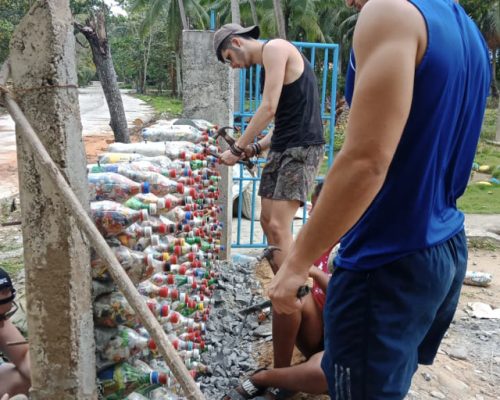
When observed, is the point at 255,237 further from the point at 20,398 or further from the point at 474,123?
the point at 474,123

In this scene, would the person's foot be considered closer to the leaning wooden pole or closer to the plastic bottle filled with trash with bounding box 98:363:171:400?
the plastic bottle filled with trash with bounding box 98:363:171:400

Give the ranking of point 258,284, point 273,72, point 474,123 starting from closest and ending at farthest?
point 474,123 < point 273,72 < point 258,284

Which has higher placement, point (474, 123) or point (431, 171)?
point (474, 123)

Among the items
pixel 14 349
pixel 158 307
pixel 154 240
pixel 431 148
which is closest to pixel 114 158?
pixel 154 240

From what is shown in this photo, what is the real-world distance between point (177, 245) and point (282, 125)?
155cm

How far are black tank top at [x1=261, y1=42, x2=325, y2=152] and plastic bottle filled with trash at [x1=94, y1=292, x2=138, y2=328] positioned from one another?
6.43 feet

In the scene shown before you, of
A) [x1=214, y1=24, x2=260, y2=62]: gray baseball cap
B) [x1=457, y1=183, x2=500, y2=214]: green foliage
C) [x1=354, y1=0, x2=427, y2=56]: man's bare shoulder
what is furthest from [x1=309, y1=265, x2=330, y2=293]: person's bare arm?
[x1=457, y1=183, x2=500, y2=214]: green foliage

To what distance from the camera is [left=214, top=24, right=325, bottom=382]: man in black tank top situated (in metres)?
3.65

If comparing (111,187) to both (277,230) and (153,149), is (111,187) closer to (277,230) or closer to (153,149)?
(153,149)

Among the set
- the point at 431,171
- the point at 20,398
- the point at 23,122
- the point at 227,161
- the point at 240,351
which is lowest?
the point at 240,351

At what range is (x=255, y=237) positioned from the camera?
6.39 meters

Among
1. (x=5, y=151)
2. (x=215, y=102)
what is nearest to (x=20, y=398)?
(x=215, y=102)

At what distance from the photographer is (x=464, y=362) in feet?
12.1

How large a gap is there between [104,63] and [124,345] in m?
3.67
